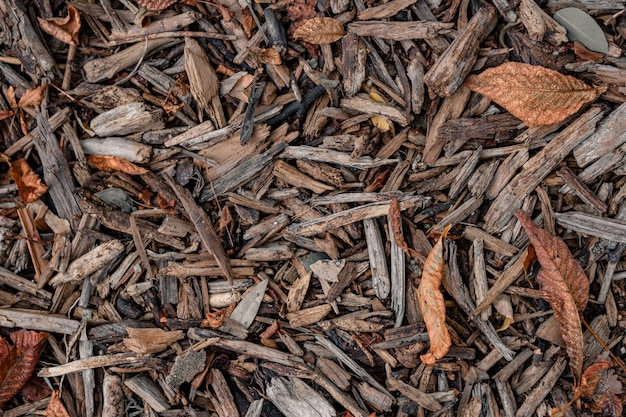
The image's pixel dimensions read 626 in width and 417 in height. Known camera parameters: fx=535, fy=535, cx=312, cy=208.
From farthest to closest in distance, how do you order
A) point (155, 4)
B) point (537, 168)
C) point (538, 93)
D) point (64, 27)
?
point (64, 27)
point (155, 4)
point (537, 168)
point (538, 93)

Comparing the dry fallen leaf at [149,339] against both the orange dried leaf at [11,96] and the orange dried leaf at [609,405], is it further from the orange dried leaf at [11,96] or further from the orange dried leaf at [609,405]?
the orange dried leaf at [609,405]

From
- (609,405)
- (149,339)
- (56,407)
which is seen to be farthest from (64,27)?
(609,405)

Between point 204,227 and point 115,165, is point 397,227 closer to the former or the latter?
point 204,227

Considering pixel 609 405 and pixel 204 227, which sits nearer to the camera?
pixel 609 405

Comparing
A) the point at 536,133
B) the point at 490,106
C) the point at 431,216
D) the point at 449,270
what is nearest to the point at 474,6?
the point at 490,106

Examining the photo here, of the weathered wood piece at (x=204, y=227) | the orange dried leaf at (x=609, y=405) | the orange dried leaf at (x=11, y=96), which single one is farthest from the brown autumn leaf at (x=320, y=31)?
the orange dried leaf at (x=609, y=405)

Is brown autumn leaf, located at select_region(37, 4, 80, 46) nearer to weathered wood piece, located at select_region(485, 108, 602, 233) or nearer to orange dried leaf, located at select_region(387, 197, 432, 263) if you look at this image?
orange dried leaf, located at select_region(387, 197, 432, 263)
